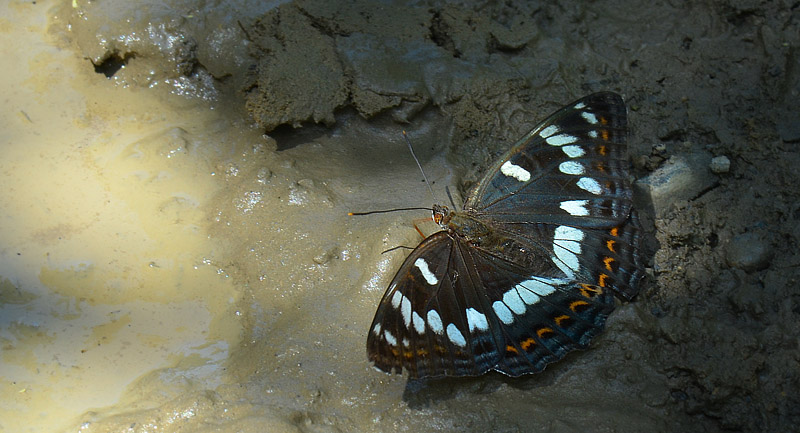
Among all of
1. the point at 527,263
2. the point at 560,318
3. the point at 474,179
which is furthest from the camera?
the point at 474,179

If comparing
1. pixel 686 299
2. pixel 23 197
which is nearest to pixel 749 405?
pixel 686 299

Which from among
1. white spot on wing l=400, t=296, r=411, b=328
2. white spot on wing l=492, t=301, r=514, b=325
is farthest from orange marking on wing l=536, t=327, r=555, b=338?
white spot on wing l=400, t=296, r=411, b=328

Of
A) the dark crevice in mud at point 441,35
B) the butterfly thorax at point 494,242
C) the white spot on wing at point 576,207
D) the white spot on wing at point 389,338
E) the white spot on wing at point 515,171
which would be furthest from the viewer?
the dark crevice in mud at point 441,35

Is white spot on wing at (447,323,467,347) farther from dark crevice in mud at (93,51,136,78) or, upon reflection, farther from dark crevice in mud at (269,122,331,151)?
dark crevice in mud at (93,51,136,78)

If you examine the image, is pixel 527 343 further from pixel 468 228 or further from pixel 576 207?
pixel 576 207

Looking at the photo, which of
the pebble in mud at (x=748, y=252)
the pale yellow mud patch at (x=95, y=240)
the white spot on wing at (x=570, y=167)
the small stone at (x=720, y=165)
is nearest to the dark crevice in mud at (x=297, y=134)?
the pale yellow mud patch at (x=95, y=240)

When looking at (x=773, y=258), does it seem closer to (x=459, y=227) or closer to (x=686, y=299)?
(x=686, y=299)

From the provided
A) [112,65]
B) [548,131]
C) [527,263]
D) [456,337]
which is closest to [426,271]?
[456,337]

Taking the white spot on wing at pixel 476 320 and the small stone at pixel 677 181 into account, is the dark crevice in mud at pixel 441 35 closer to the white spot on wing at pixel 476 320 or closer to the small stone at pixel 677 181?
the small stone at pixel 677 181
